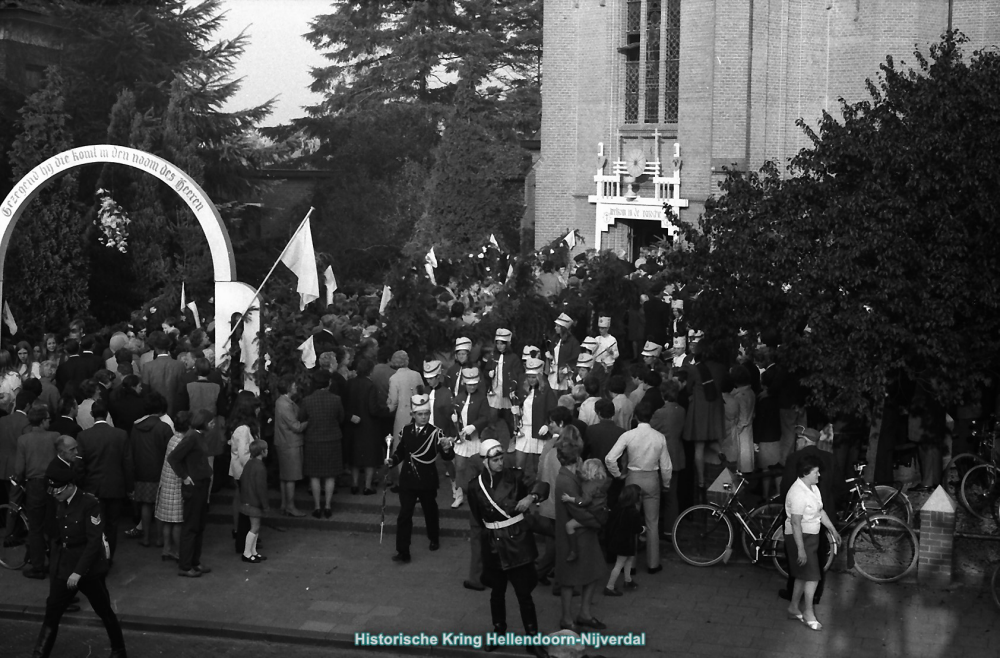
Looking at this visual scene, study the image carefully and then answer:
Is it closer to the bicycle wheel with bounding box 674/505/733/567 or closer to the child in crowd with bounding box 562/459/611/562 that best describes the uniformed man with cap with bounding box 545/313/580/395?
the bicycle wheel with bounding box 674/505/733/567

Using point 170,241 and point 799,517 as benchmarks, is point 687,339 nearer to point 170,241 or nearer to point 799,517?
point 799,517

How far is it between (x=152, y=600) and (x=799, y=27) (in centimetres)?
2051

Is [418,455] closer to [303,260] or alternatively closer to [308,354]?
[308,354]

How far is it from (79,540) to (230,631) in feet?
6.35

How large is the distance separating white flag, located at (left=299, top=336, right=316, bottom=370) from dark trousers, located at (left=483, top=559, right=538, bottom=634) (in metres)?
5.96

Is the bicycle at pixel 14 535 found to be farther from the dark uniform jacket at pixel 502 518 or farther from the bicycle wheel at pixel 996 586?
the bicycle wheel at pixel 996 586

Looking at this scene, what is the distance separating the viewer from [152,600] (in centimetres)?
1266

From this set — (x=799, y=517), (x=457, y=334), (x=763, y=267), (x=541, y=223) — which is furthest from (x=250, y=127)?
(x=799, y=517)

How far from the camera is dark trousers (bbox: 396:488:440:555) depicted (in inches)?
524

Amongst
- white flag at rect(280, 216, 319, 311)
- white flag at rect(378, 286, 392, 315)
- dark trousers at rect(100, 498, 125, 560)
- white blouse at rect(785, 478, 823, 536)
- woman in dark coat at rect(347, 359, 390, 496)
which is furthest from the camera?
white flag at rect(378, 286, 392, 315)

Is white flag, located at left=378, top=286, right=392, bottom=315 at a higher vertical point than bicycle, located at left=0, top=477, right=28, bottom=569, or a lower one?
higher

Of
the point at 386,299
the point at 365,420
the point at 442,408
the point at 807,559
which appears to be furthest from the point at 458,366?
the point at 807,559

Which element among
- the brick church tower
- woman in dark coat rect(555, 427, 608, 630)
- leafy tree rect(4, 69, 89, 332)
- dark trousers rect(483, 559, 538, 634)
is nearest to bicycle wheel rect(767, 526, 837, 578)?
woman in dark coat rect(555, 427, 608, 630)

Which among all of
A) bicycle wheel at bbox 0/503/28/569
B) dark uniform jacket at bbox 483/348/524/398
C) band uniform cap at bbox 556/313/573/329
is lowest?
bicycle wheel at bbox 0/503/28/569
